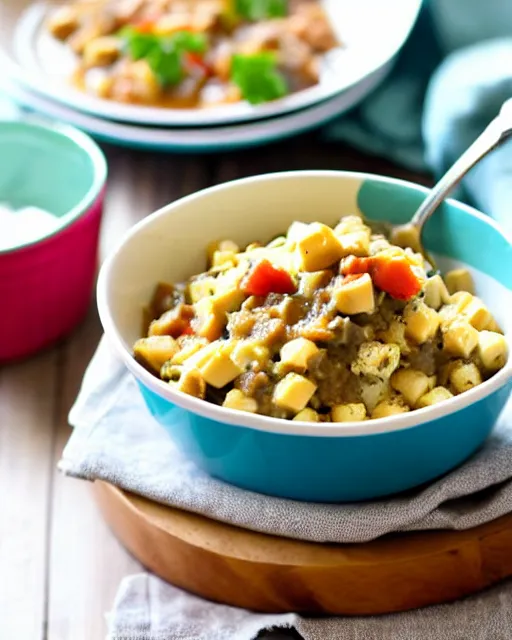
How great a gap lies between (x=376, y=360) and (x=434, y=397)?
3.5 inches

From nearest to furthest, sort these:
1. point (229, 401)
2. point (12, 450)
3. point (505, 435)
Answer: point (229, 401), point (505, 435), point (12, 450)

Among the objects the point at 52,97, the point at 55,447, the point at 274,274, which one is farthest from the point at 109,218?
the point at 274,274

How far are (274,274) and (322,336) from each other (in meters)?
0.13

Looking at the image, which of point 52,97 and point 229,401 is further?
point 52,97

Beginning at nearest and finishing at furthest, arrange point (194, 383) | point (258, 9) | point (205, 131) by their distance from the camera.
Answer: point (194, 383)
point (205, 131)
point (258, 9)

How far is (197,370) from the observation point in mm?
1420

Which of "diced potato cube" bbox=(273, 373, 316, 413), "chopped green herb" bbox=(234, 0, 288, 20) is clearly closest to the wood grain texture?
"diced potato cube" bbox=(273, 373, 316, 413)

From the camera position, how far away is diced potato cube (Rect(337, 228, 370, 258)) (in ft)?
4.83

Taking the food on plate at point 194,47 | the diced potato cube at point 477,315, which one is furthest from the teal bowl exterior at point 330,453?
Result: the food on plate at point 194,47

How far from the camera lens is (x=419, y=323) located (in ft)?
4.72

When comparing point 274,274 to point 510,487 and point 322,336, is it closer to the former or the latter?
point 322,336

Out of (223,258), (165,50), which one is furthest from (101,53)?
(223,258)

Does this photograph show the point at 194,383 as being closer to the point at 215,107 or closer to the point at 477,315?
the point at 477,315

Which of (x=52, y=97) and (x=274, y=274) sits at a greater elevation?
(x=274, y=274)
